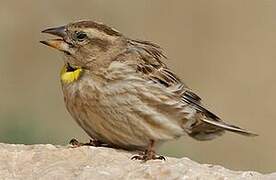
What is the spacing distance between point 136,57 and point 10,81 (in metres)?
5.15

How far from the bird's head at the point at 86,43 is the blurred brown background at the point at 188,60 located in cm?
335

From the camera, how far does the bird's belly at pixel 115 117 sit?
7230 millimetres

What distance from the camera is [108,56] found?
752cm

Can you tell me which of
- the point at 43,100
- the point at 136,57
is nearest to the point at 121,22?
the point at 43,100

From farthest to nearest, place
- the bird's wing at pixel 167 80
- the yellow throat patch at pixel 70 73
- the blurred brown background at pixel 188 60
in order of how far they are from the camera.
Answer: the blurred brown background at pixel 188 60
the bird's wing at pixel 167 80
the yellow throat patch at pixel 70 73

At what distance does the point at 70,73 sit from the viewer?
746 centimetres

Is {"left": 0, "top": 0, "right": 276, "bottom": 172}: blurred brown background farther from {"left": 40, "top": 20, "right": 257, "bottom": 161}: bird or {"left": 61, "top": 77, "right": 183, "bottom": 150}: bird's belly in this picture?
{"left": 61, "top": 77, "right": 183, "bottom": 150}: bird's belly

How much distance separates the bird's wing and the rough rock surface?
0.70m

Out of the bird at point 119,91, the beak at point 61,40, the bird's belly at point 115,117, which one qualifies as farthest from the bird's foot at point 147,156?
the beak at point 61,40

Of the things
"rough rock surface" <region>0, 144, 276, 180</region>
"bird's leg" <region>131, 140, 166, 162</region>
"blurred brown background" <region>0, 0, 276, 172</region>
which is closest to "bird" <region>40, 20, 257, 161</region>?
"bird's leg" <region>131, 140, 166, 162</region>

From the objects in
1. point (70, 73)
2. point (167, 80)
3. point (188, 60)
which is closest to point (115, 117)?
point (70, 73)

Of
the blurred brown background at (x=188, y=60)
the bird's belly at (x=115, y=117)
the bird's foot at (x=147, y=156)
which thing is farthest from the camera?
the blurred brown background at (x=188, y=60)

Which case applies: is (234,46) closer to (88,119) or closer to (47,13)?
(47,13)

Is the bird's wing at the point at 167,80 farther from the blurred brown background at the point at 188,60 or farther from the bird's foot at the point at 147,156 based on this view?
the blurred brown background at the point at 188,60
